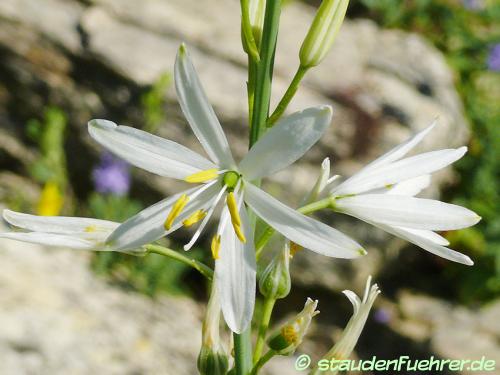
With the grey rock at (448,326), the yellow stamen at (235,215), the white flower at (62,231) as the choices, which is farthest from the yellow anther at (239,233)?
the grey rock at (448,326)

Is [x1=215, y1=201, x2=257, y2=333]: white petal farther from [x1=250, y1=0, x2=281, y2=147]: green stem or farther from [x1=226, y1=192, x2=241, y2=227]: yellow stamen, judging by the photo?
[x1=250, y1=0, x2=281, y2=147]: green stem

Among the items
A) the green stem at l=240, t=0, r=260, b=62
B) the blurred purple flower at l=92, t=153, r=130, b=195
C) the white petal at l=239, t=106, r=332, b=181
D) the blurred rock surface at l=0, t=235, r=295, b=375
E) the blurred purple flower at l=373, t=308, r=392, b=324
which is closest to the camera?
the white petal at l=239, t=106, r=332, b=181

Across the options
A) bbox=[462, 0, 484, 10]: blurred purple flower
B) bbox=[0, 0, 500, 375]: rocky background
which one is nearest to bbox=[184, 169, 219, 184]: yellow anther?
bbox=[0, 0, 500, 375]: rocky background

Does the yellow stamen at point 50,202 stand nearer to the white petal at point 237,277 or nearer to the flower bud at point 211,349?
the flower bud at point 211,349

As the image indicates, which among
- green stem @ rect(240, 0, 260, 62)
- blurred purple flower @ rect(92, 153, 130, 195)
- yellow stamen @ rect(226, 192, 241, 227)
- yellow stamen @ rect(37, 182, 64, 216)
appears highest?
green stem @ rect(240, 0, 260, 62)

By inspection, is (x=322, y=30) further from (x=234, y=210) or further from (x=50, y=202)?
(x=50, y=202)

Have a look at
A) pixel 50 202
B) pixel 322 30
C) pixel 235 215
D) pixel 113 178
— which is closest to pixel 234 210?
pixel 235 215

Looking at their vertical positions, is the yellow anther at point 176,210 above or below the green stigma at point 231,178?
below
